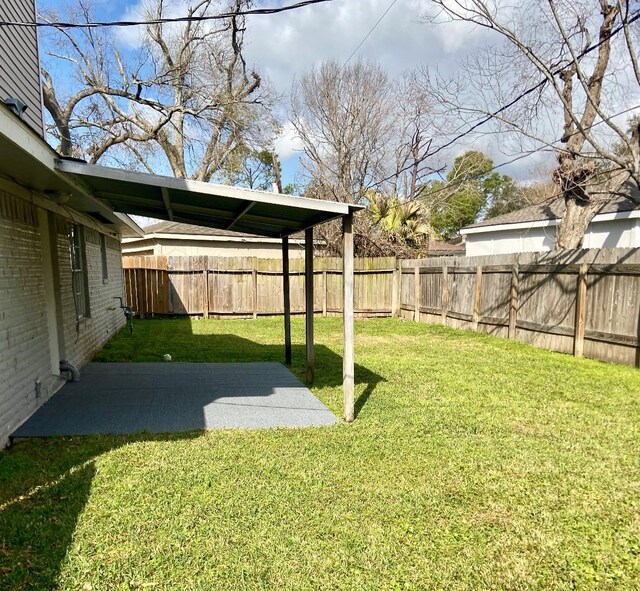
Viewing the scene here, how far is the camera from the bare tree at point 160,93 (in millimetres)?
16078

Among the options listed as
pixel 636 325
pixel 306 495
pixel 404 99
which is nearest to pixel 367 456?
pixel 306 495

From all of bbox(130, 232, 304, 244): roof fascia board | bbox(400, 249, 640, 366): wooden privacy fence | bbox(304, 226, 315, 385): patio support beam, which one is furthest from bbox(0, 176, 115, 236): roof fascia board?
bbox(400, 249, 640, 366): wooden privacy fence

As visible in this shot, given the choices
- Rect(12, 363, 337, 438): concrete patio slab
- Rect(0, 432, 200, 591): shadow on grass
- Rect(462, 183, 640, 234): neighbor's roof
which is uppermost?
Rect(462, 183, 640, 234): neighbor's roof

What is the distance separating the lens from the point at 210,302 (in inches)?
538

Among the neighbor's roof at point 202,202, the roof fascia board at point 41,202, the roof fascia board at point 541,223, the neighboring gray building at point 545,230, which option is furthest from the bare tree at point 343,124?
the neighbor's roof at point 202,202

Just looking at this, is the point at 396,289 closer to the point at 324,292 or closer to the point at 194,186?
the point at 324,292

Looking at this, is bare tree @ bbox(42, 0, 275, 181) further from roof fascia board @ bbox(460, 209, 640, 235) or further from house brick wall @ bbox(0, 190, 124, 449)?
house brick wall @ bbox(0, 190, 124, 449)

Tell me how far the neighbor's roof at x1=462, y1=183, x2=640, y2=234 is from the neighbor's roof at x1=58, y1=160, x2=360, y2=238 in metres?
9.35

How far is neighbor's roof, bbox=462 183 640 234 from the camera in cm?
1164

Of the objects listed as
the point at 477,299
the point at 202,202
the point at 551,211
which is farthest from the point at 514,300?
the point at 202,202

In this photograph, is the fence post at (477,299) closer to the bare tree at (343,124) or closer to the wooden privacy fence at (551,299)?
the wooden privacy fence at (551,299)

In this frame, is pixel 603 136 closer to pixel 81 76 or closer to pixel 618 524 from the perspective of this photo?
pixel 618 524

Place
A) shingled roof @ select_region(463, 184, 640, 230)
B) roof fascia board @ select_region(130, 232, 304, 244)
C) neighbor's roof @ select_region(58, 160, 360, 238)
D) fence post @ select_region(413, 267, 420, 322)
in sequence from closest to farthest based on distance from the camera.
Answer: neighbor's roof @ select_region(58, 160, 360, 238)
shingled roof @ select_region(463, 184, 640, 230)
fence post @ select_region(413, 267, 420, 322)
roof fascia board @ select_region(130, 232, 304, 244)

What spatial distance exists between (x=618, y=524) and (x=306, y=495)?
79.1 inches
